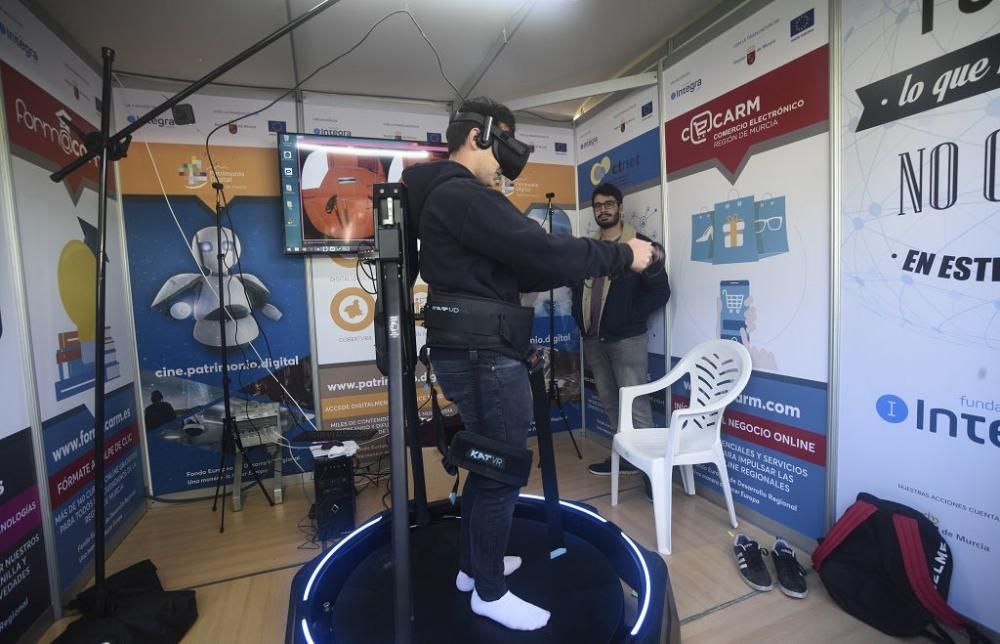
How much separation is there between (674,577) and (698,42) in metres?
2.78

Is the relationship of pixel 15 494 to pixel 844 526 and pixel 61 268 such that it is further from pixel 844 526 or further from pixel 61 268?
pixel 844 526

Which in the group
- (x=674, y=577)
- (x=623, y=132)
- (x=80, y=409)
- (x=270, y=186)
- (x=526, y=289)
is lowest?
(x=674, y=577)

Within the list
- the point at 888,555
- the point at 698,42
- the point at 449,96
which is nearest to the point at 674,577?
the point at 888,555

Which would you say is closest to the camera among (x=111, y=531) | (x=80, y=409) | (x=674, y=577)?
(x=674, y=577)

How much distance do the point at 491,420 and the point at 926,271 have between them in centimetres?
170

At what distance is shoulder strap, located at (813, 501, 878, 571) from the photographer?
73.9 inches

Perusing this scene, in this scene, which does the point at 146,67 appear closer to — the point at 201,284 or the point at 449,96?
the point at 201,284

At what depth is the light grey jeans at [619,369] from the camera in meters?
2.97

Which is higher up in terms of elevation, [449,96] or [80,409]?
[449,96]

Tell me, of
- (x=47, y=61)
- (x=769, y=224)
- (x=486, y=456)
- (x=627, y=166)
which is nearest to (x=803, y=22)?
(x=769, y=224)

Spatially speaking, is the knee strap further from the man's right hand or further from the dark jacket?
the dark jacket

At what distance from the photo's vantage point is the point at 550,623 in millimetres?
1505

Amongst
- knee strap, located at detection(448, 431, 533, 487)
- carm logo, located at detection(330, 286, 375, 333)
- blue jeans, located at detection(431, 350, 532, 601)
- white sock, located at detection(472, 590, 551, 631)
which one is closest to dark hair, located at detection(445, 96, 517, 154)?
blue jeans, located at detection(431, 350, 532, 601)

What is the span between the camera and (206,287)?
3.09 metres
